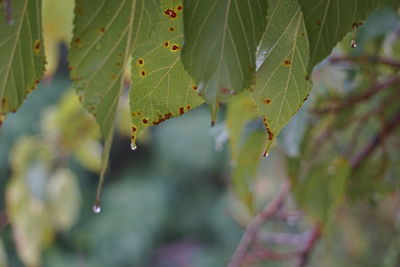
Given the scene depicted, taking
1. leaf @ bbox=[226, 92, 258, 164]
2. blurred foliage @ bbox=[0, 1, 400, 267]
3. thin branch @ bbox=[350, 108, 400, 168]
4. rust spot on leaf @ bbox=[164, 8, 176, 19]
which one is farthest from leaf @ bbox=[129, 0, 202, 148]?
thin branch @ bbox=[350, 108, 400, 168]

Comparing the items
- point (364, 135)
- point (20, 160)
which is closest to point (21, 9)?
point (364, 135)

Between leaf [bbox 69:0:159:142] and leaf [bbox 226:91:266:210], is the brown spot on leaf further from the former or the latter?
leaf [bbox 226:91:266:210]

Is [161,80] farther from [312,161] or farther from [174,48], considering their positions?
[312,161]

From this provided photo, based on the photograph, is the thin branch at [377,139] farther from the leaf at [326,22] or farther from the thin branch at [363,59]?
the leaf at [326,22]

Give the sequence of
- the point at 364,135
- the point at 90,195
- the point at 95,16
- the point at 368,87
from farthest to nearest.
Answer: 1. the point at 90,195
2. the point at 364,135
3. the point at 368,87
4. the point at 95,16

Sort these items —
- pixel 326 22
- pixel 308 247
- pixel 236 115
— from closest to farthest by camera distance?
pixel 326 22, pixel 236 115, pixel 308 247

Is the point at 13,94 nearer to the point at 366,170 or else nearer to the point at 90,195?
the point at 366,170

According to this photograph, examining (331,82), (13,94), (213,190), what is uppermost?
(13,94)

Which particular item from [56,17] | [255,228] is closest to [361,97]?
[255,228]
